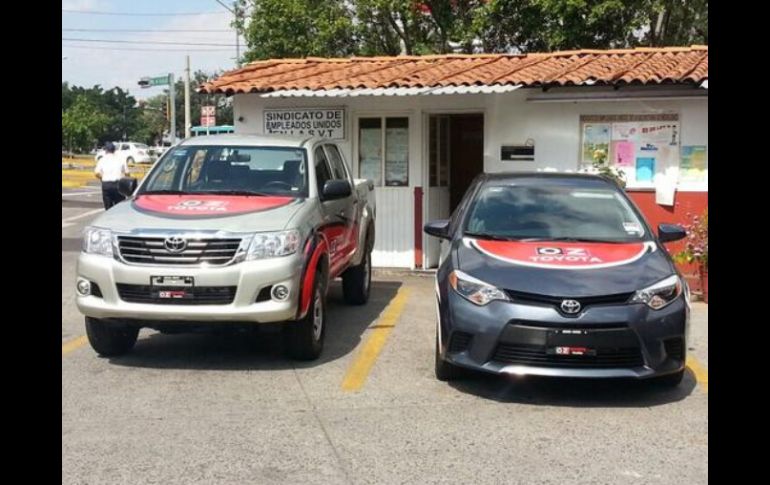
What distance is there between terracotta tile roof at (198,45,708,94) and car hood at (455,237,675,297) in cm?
445

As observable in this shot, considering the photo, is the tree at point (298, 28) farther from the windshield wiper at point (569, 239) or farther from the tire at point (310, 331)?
the windshield wiper at point (569, 239)

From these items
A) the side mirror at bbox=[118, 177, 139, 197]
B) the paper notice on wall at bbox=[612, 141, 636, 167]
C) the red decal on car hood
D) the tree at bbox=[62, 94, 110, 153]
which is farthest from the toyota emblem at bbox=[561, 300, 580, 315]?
the tree at bbox=[62, 94, 110, 153]

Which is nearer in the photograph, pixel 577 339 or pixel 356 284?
pixel 577 339

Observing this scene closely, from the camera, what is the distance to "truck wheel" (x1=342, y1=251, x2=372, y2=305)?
27.9 ft

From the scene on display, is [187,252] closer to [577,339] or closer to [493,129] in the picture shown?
[577,339]

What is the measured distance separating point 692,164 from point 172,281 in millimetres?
6885

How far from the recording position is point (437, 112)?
1077 cm

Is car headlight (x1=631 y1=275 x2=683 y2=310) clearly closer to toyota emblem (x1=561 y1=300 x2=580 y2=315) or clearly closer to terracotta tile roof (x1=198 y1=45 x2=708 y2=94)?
toyota emblem (x1=561 y1=300 x2=580 y2=315)

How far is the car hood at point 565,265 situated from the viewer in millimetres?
5062

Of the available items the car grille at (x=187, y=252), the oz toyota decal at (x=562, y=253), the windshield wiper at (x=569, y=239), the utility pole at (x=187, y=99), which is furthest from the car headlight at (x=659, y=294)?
the utility pole at (x=187, y=99)

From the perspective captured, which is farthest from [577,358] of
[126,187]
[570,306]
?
[126,187]

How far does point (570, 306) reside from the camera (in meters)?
4.94
